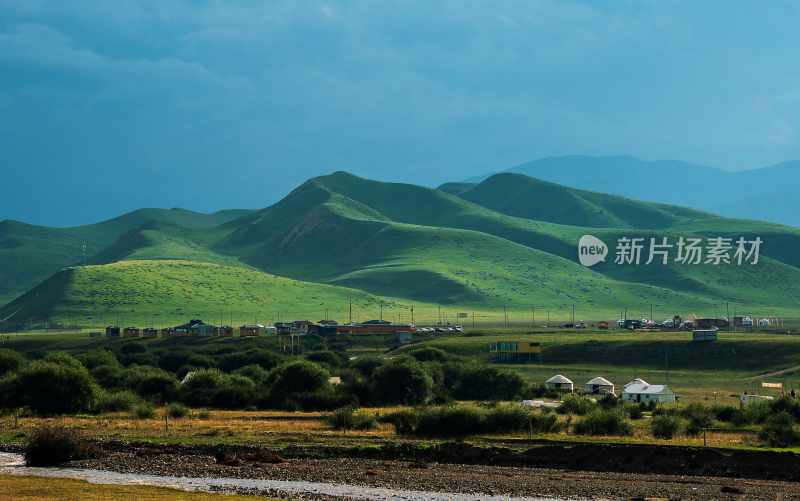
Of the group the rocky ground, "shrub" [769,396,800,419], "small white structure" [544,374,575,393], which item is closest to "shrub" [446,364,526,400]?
"small white structure" [544,374,575,393]

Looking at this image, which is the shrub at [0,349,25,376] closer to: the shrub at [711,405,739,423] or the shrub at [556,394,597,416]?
the shrub at [556,394,597,416]

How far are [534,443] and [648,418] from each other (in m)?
20.9

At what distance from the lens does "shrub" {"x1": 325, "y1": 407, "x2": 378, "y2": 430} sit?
75.6m

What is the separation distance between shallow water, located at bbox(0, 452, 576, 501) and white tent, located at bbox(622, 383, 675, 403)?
5106 centimetres

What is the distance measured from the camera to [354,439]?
6888 centimetres

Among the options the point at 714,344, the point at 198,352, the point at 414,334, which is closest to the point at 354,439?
the point at 714,344

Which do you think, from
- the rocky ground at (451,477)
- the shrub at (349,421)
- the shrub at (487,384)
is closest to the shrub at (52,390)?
the shrub at (349,421)

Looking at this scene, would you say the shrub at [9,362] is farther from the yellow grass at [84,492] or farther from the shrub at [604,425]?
the yellow grass at [84,492]

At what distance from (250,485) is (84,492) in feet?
25.6

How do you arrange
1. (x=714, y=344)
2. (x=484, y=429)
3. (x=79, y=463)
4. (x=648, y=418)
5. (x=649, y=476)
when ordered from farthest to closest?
1. (x=714, y=344)
2. (x=648, y=418)
3. (x=484, y=429)
4. (x=79, y=463)
5. (x=649, y=476)

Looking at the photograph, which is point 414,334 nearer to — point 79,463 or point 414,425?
point 414,425

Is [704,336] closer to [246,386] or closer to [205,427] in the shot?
[246,386]

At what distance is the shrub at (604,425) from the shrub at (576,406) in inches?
471

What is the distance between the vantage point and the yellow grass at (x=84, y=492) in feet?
152
